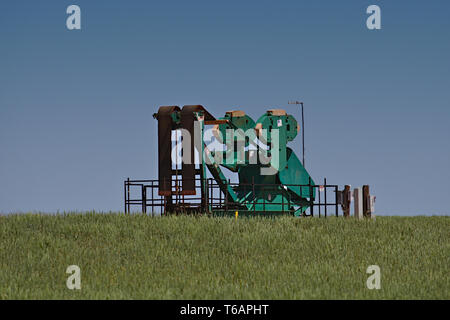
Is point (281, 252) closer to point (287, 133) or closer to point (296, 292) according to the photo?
point (296, 292)

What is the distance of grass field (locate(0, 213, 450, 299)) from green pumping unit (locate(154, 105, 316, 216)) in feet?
9.19

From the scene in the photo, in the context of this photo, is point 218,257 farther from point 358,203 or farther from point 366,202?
point 366,202

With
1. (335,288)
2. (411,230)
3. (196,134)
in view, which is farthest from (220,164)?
(335,288)

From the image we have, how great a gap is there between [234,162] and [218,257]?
28.3ft

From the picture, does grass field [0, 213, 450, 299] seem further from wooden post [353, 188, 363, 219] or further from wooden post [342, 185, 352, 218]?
wooden post [342, 185, 352, 218]

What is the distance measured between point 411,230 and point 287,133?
680cm

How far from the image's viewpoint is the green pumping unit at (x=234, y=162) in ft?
76.7

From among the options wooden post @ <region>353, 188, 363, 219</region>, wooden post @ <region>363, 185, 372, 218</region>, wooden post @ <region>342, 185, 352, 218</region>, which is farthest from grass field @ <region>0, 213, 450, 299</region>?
wooden post @ <region>342, 185, 352, 218</region>

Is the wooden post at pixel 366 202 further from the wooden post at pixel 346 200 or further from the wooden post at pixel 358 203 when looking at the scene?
the wooden post at pixel 346 200

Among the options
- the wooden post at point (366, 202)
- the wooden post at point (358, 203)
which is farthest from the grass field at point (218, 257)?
the wooden post at point (366, 202)

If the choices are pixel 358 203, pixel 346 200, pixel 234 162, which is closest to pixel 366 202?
pixel 358 203

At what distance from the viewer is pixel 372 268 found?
1570cm

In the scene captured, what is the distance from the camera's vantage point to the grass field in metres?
12.7

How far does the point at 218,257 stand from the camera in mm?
16719
